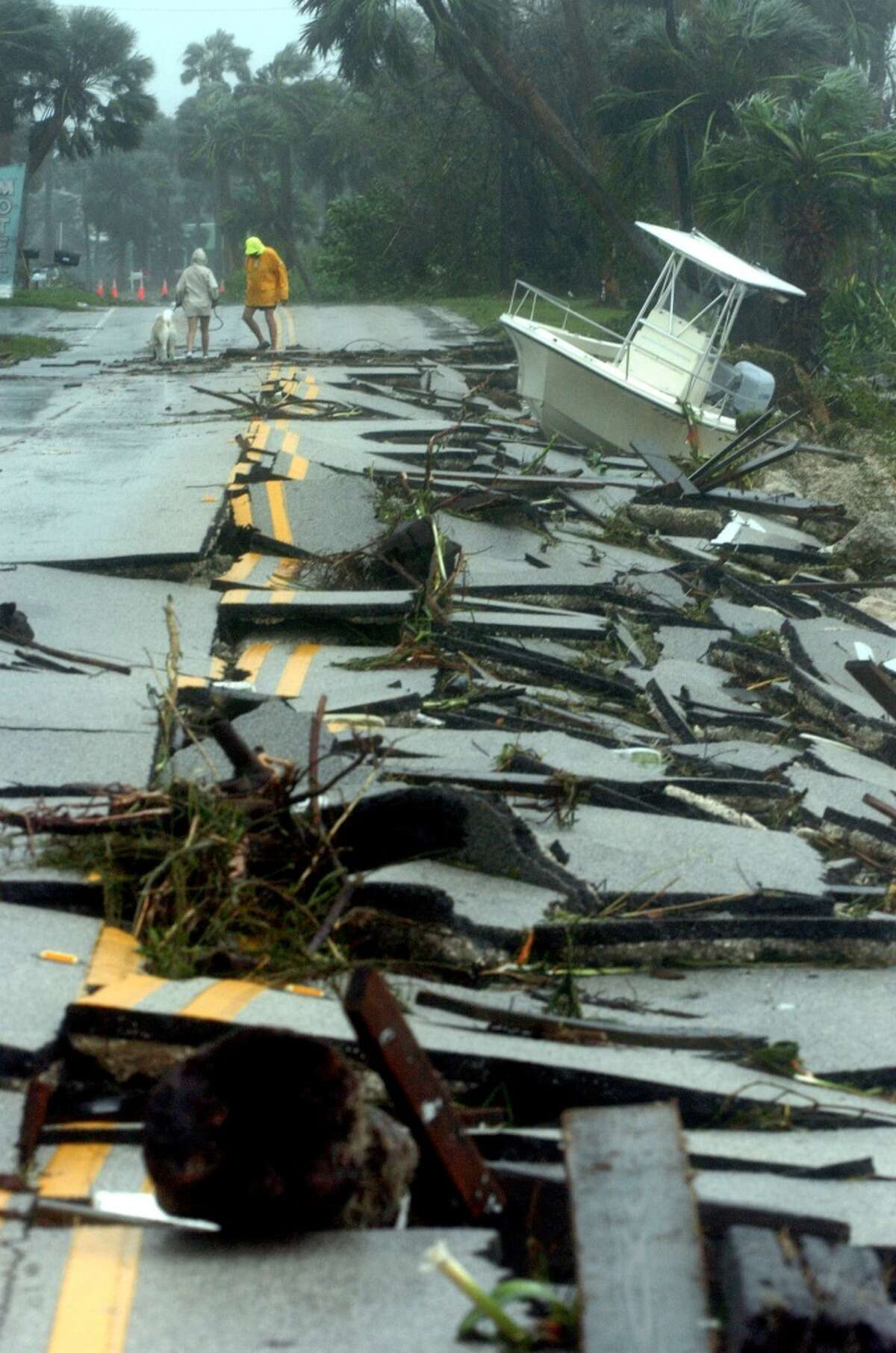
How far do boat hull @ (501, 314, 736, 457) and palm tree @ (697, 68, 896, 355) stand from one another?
8.82 meters

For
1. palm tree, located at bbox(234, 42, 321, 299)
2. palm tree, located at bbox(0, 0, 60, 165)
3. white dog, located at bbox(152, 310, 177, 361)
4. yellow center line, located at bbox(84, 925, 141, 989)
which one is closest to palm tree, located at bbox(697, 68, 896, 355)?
white dog, located at bbox(152, 310, 177, 361)

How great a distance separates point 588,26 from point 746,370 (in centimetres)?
2722

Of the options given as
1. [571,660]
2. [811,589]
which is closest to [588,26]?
[811,589]

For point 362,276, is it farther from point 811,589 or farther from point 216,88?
point 216,88

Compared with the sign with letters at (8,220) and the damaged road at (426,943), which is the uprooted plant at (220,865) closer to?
the damaged road at (426,943)

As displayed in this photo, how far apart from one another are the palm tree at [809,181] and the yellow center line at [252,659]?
1877cm

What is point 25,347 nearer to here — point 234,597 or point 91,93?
point 234,597

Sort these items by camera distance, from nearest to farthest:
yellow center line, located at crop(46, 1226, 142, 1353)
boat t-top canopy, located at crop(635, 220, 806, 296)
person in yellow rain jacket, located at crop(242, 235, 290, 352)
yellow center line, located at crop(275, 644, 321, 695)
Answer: yellow center line, located at crop(46, 1226, 142, 1353) < yellow center line, located at crop(275, 644, 321, 695) < boat t-top canopy, located at crop(635, 220, 806, 296) < person in yellow rain jacket, located at crop(242, 235, 290, 352)

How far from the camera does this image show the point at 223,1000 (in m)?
3.59

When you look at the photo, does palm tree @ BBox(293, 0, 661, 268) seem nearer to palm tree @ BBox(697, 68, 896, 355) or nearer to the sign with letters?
palm tree @ BBox(697, 68, 896, 355)

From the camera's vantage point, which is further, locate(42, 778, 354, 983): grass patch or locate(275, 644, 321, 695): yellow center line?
locate(275, 644, 321, 695): yellow center line

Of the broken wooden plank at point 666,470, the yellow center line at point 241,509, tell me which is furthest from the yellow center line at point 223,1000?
the broken wooden plank at point 666,470

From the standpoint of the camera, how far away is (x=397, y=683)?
7.15 metres

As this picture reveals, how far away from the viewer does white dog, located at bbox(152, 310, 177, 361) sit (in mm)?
23438
